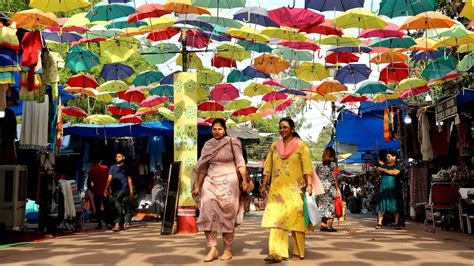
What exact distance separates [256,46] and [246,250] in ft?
19.3

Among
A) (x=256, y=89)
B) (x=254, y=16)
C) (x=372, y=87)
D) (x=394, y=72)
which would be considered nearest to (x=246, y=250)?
(x=254, y=16)

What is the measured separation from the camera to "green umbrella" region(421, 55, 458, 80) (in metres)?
12.7

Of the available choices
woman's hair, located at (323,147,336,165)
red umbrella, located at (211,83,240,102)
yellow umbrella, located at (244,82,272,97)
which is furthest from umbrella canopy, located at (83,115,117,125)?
woman's hair, located at (323,147,336,165)

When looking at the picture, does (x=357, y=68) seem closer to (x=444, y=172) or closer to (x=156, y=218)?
(x=444, y=172)

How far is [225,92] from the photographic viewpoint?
16578 millimetres

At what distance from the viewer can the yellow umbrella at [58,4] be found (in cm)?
865

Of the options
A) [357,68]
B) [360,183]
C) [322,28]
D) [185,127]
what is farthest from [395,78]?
[360,183]

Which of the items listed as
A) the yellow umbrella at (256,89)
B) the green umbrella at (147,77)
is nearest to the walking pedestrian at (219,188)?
the green umbrella at (147,77)

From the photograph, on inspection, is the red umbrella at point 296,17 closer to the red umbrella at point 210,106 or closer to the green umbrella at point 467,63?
the green umbrella at point 467,63

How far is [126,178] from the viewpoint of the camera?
11.4 metres

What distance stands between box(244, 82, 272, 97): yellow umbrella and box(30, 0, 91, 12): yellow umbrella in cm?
790

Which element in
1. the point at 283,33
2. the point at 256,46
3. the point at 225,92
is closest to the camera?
the point at 283,33

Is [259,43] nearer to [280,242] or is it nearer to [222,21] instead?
[222,21]

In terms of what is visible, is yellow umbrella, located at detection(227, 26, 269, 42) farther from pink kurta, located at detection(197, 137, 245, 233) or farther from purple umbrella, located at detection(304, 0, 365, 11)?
pink kurta, located at detection(197, 137, 245, 233)
